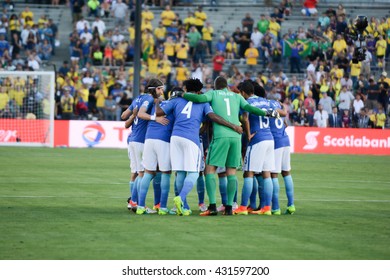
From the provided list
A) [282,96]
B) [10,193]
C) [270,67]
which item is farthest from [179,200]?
[270,67]

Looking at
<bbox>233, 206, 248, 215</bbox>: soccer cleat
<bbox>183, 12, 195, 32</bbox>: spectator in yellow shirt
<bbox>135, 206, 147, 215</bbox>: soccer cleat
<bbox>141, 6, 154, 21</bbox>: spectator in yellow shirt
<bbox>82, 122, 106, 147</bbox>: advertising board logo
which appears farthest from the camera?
<bbox>141, 6, 154, 21</bbox>: spectator in yellow shirt

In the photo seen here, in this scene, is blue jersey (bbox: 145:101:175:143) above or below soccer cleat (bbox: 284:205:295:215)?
above

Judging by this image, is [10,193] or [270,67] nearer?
[10,193]

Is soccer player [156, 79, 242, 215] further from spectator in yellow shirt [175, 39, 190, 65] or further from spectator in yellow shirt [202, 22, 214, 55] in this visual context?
spectator in yellow shirt [202, 22, 214, 55]

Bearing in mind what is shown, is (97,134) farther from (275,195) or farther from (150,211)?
(275,195)

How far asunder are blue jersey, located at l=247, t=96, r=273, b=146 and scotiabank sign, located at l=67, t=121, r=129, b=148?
22.7 metres

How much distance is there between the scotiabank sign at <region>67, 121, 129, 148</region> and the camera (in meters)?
39.9

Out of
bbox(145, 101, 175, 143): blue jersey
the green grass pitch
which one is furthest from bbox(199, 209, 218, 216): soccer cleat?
bbox(145, 101, 175, 143): blue jersey

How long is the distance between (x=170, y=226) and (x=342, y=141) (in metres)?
26.7

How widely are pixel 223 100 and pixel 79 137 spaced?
77.0 ft

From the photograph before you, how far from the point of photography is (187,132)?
55.3 ft

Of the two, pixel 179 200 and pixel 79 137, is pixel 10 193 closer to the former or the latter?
pixel 179 200

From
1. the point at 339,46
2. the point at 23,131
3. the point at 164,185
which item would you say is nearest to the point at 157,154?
the point at 164,185

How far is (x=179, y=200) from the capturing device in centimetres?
1673
